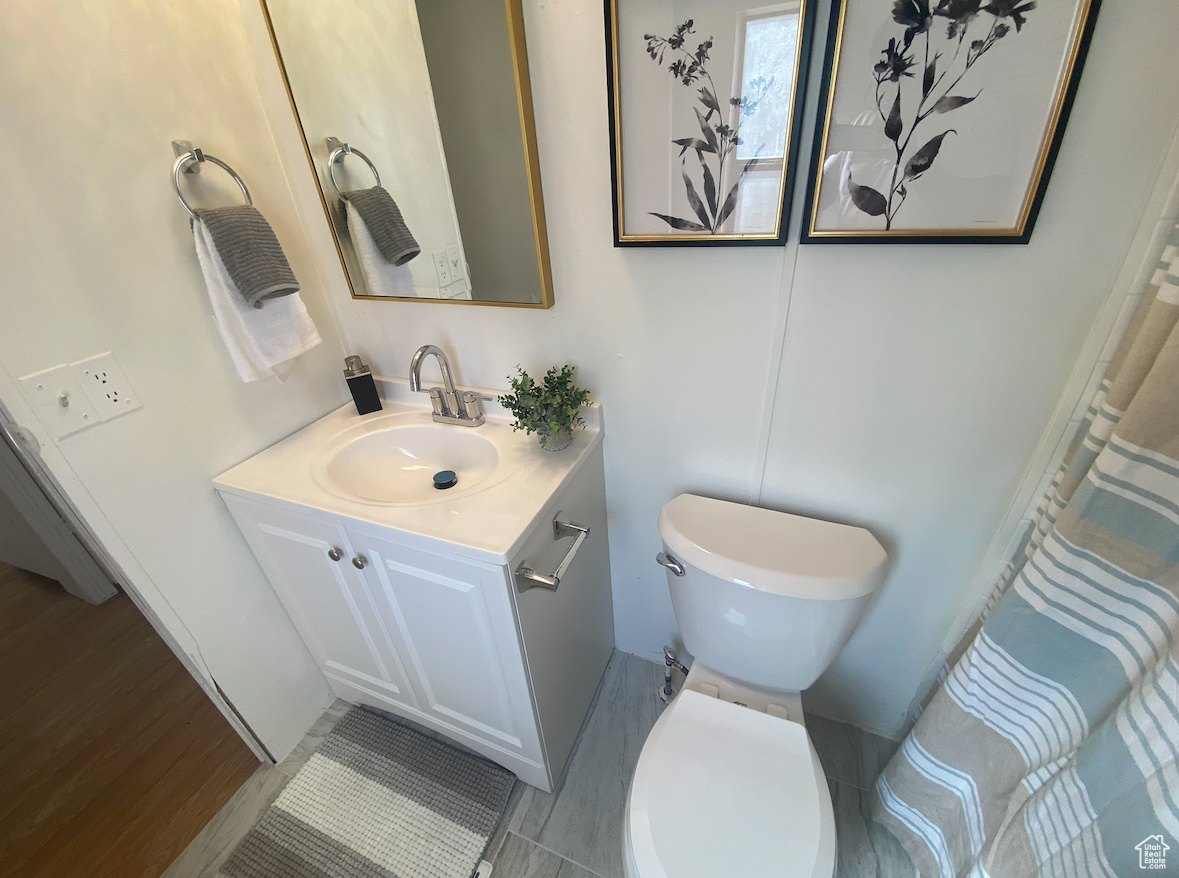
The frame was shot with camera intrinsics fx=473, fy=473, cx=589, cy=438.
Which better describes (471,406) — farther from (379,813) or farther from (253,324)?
(379,813)

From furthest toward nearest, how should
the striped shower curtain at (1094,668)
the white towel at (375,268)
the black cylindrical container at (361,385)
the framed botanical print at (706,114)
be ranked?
1. the black cylindrical container at (361,385)
2. the white towel at (375,268)
3. the framed botanical print at (706,114)
4. the striped shower curtain at (1094,668)

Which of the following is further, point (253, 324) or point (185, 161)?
point (253, 324)

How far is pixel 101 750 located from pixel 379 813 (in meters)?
0.94

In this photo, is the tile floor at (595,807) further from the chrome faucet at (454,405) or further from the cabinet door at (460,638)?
the chrome faucet at (454,405)

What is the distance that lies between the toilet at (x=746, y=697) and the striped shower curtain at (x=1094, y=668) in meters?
0.22

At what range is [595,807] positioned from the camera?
1227 mm

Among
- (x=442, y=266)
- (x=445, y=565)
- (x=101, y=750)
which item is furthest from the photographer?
(x=101, y=750)

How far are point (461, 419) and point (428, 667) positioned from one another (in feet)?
2.01

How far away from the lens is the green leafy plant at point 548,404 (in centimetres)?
100

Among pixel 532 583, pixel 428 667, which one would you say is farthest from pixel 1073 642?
pixel 428 667

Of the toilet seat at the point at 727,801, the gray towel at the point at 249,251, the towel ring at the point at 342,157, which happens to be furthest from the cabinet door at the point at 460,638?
the towel ring at the point at 342,157

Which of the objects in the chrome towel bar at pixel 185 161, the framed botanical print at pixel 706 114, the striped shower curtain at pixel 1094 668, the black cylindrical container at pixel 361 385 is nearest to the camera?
the striped shower curtain at pixel 1094 668

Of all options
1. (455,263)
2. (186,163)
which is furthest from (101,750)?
(455,263)

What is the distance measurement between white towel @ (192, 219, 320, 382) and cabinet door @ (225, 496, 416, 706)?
0.32 m
